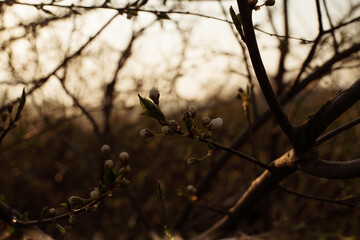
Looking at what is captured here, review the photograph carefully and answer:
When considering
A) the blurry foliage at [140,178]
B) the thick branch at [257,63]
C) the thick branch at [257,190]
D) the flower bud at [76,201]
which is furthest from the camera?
the blurry foliage at [140,178]

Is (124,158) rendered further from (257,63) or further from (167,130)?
(257,63)

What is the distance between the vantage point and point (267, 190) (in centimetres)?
126

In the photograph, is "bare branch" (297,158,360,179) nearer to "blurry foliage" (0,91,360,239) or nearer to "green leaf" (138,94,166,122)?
"green leaf" (138,94,166,122)

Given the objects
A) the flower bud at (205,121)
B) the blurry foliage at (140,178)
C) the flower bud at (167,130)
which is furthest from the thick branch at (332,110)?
the blurry foliage at (140,178)

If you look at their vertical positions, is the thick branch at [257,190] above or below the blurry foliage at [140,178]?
below

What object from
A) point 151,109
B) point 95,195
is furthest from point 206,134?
point 95,195

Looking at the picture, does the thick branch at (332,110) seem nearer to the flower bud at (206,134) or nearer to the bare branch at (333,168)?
the bare branch at (333,168)

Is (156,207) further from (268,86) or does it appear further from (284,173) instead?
(268,86)

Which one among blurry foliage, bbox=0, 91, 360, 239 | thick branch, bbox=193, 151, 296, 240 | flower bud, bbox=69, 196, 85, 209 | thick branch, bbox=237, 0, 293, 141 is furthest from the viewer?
blurry foliage, bbox=0, 91, 360, 239

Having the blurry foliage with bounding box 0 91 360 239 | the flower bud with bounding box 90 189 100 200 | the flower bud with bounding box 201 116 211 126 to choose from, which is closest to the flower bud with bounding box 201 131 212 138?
the flower bud with bounding box 201 116 211 126

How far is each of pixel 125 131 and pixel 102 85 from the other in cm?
73

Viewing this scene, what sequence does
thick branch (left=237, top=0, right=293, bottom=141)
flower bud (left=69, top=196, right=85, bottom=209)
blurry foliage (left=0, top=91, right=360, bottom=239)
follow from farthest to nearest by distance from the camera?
blurry foliage (left=0, top=91, right=360, bottom=239), flower bud (left=69, top=196, right=85, bottom=209), thick branch (left=237, top=0, right=293, bottom=141)

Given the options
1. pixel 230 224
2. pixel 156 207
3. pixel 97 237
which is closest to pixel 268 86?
pixel 230 224

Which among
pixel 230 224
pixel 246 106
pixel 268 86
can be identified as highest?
pixel 246 106
